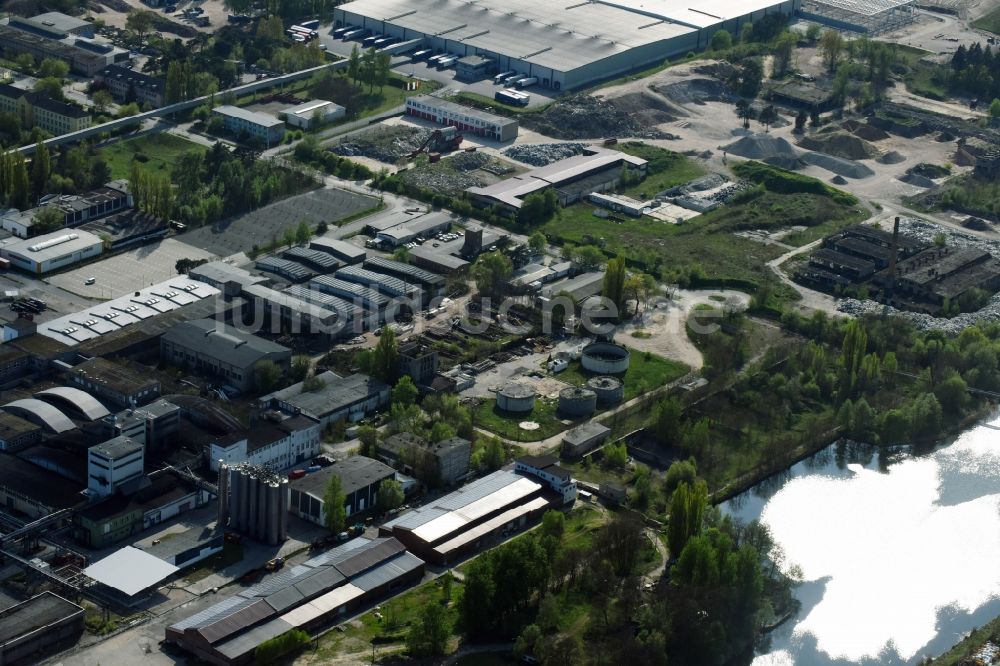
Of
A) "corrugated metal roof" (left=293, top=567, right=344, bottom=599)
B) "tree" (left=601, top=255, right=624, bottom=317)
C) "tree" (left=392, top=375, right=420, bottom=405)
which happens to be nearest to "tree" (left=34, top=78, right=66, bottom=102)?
"tree" (left=601, top=255, right=624, bottom=317)

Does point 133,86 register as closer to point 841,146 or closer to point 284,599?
point 841,146

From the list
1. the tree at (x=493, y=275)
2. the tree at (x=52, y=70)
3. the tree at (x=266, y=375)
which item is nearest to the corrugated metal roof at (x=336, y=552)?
the tree at (x=266, y=375)

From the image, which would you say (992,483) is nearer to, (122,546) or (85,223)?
(122,546)

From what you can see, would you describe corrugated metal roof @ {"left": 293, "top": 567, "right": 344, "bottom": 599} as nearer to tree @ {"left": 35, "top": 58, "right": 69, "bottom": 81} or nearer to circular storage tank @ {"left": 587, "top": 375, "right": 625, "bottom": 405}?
circular storage tank @ {"left": 587, "top": 375, "right": 625, "bottom": 405}

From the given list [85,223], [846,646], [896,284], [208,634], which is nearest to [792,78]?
[896,284]

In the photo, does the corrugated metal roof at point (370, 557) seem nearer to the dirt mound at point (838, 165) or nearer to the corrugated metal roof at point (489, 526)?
the corrugated metal roof at point (489, 526)

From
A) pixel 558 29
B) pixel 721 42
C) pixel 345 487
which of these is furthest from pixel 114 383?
pixel 721 42
